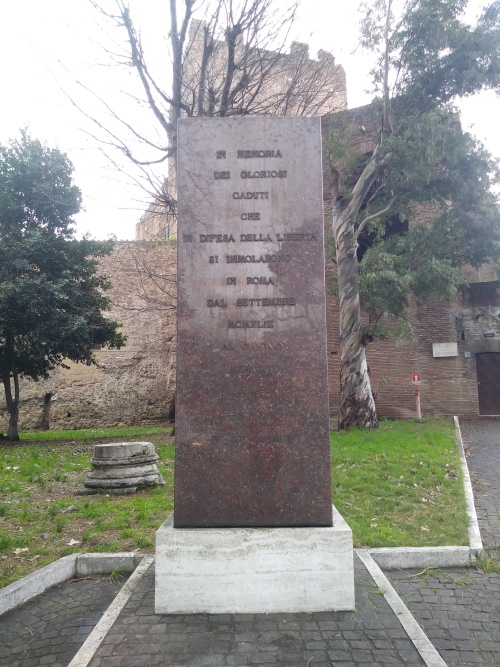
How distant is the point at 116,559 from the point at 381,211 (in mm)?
10050

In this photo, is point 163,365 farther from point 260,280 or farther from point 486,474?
point 260,280

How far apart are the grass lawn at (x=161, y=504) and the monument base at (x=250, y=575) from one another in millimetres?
1210

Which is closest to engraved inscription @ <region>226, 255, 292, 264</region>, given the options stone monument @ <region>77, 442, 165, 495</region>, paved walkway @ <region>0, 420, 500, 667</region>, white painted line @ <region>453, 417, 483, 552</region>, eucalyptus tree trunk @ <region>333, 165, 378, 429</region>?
paved walkway @ <region>0, 420, 500, 667</region>

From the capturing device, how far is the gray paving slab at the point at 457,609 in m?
2.58

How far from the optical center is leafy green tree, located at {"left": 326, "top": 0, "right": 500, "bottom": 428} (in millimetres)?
10516

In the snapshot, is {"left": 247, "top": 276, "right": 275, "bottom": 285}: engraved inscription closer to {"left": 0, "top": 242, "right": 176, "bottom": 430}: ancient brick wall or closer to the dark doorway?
{"left": 0, "top": 242, "right": 176, "bottom": 430}: ancient brick wall

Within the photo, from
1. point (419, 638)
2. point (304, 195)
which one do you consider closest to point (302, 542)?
point (419, 638)

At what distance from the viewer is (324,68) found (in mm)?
11172

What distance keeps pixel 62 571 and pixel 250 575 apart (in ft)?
4.89

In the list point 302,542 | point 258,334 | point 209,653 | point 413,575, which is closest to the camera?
point 209,653

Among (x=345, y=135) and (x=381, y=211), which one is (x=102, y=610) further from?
(x=345, y=135)

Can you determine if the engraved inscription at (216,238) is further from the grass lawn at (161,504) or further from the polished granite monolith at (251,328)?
the grass lawn at (161,504)

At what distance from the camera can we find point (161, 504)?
527cm

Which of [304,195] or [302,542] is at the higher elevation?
[304,195]
